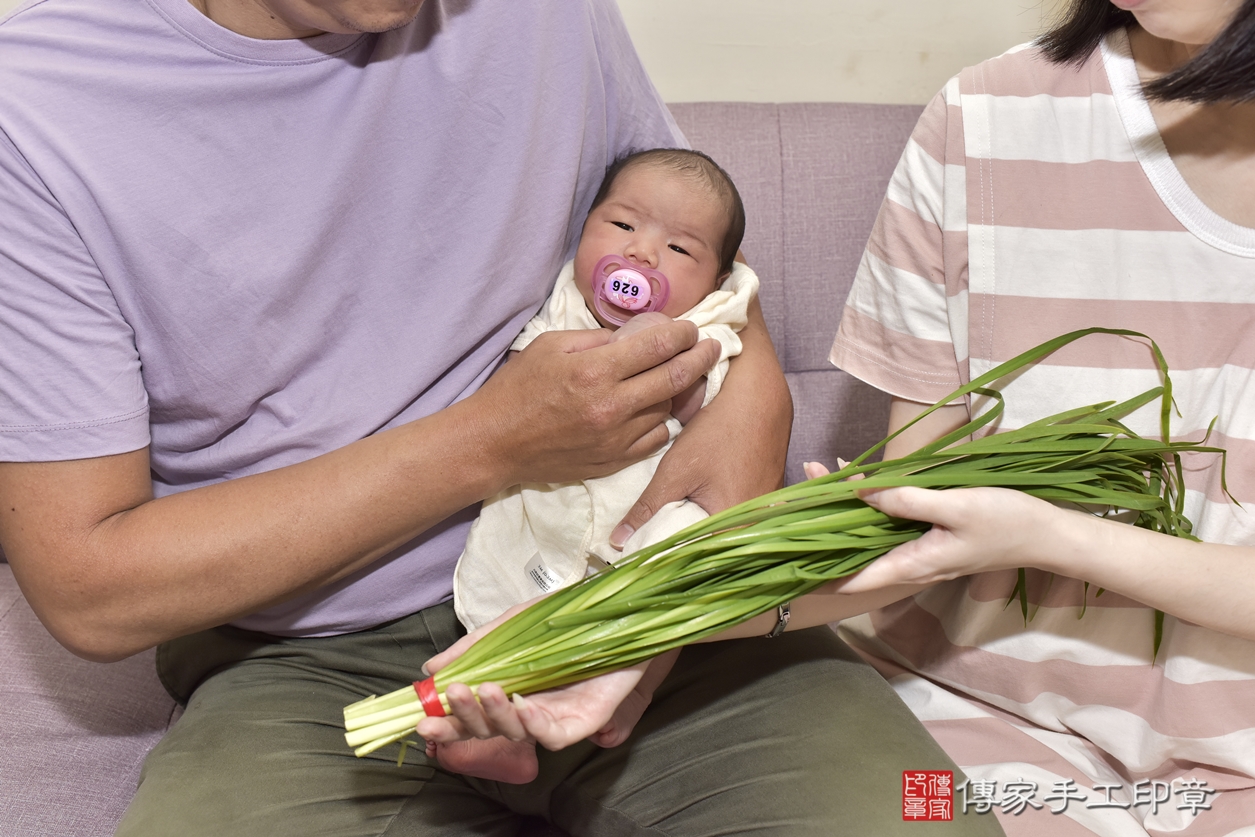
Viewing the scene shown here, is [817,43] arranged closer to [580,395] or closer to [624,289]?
[624,289]

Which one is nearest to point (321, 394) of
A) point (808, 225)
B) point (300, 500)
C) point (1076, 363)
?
Answer: point (300, 500)

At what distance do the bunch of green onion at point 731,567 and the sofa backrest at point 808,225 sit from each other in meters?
0.88

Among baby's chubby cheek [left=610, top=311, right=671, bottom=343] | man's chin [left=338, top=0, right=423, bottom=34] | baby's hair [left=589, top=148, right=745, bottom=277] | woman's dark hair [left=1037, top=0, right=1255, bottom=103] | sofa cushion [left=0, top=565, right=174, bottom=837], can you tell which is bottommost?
sofa cushion [left=0, top=565, right=174, bottom=837]

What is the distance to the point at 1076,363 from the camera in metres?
1.21

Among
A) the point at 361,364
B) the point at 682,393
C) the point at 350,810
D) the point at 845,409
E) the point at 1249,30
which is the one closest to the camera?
the point at 1249,30

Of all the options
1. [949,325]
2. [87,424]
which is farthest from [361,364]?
[949,325]

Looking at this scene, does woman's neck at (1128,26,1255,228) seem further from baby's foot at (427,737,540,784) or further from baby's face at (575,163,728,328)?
baby's foot at (427,737,540,784)

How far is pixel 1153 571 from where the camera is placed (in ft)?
3.35

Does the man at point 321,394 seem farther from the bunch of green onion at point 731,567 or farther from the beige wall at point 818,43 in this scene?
the beige wall at point 818,43

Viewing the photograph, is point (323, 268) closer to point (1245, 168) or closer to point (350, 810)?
point (350, 810)

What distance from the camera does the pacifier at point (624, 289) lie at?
4.40 ft

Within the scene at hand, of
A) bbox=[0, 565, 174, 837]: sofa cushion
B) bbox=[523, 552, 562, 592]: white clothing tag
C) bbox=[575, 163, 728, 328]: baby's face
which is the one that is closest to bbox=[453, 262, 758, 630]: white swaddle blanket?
bbox=[523, 552, 562, 592]: white clothing tag

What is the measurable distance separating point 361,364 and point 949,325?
82 centimetres

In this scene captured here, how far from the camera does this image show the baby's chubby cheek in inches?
48.0
